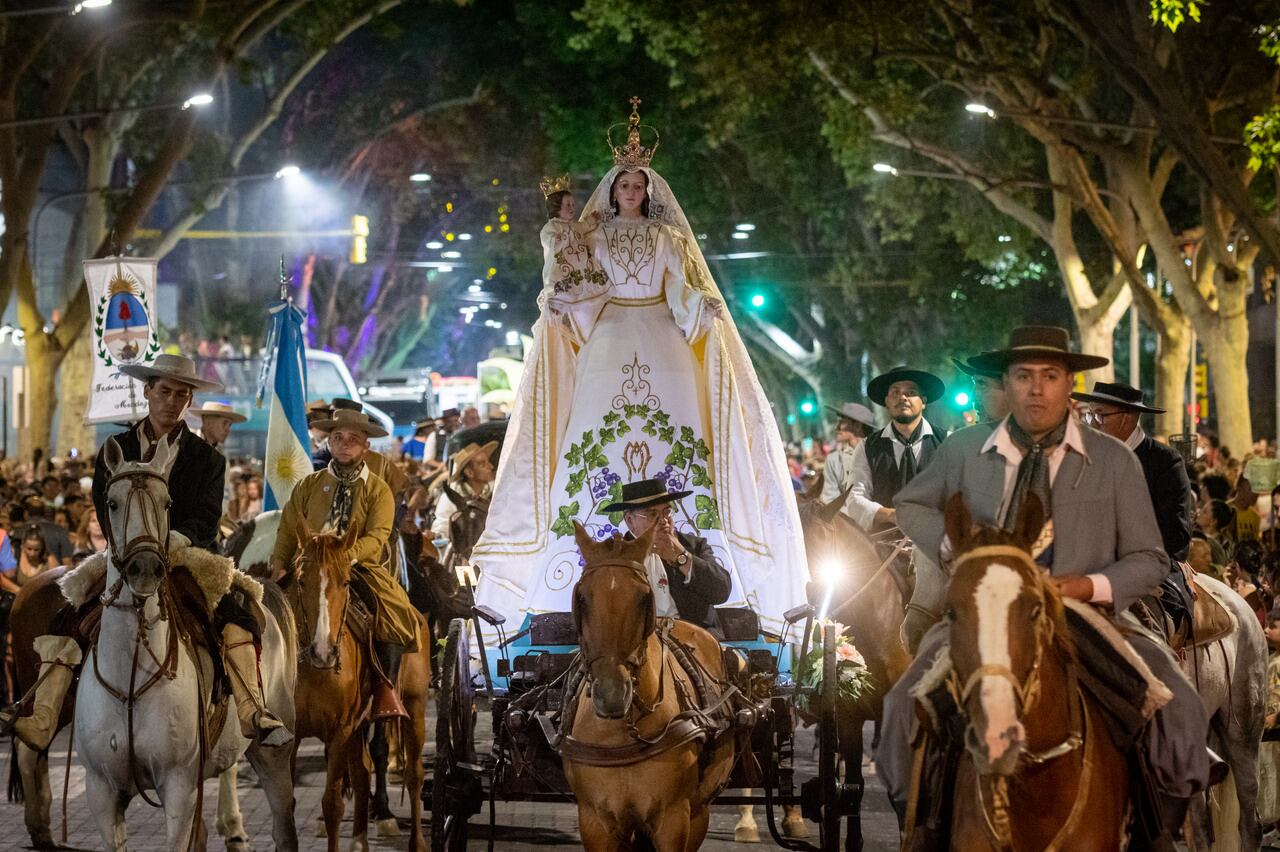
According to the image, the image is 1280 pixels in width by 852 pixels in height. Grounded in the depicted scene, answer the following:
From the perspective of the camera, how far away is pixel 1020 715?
19.3ft

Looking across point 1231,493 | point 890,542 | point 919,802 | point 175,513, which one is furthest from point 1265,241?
point 919,802

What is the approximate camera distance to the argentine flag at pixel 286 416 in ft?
51.7

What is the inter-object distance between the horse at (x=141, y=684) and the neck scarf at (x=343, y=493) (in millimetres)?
2309

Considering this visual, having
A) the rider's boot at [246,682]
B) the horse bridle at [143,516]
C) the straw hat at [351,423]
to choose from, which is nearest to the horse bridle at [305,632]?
the rider's boot at [246,682]

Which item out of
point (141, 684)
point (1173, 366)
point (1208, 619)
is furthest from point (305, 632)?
point (1173, 366)

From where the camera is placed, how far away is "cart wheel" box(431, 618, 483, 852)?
9508 mm

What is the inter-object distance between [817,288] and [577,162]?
9790 mm

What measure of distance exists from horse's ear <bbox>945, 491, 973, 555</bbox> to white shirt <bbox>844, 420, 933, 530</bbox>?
701cm

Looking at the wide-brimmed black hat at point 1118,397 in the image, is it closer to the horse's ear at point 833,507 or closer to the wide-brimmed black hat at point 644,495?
the wide-brimmed black hat at point 644,495

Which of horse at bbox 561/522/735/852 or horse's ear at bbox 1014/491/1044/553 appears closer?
horse's ear at bbox 1014/491/1044/553

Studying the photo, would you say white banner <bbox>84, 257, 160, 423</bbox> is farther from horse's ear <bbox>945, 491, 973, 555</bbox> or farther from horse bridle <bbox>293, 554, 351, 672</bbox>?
horse's ear <bbox>945, 491, 973, 555</bbox>

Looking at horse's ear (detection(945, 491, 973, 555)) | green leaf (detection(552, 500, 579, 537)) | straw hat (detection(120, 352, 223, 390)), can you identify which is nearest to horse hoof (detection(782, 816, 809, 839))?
green leaf (detection(552, 500, 579, 537))

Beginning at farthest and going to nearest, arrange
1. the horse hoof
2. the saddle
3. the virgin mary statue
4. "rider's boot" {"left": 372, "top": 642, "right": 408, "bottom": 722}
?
the horse hoof < "rider's boot" {"left": 372, "top": 642, "right": 408, "bottom": 722} < the virgin mary statue < the saddle

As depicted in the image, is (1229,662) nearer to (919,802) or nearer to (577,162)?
(919,802)
